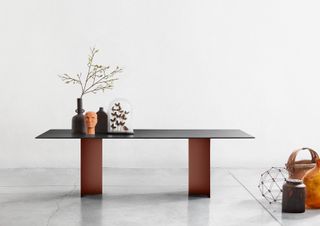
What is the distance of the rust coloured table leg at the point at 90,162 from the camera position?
4.67 m

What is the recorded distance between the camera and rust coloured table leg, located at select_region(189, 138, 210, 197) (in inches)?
185

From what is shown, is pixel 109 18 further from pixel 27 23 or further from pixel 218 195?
pixel 218 195

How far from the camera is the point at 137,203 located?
4.48 m

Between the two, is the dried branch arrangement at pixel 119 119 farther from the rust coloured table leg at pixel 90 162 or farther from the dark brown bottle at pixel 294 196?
the dark brown bottle at pixel 294 196

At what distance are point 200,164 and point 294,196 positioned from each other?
882 millimetres

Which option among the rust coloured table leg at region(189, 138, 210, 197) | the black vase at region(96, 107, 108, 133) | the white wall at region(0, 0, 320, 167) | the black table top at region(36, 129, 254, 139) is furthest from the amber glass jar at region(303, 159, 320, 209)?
the white wall at region(0, 0, 320, 167)

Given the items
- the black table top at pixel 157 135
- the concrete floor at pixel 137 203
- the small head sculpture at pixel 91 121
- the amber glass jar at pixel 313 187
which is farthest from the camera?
the small head sculpture at pixel 91 121

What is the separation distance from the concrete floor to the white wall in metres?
0.64

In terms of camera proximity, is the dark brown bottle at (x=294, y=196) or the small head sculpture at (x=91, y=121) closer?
the dark brown bottle at (x=294, y=196)

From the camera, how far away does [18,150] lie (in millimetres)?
6520

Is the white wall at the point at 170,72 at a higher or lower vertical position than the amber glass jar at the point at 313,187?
higher

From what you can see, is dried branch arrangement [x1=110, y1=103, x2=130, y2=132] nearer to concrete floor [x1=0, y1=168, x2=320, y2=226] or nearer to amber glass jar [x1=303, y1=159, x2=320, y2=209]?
concrete floor [x1=0, y1=168, x2=320, y2=226]

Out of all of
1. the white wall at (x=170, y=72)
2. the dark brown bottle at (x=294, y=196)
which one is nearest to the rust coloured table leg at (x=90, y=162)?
the dark brown bottle at (x=294, y=196)

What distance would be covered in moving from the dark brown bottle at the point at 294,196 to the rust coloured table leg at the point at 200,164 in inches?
30.1
